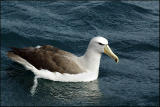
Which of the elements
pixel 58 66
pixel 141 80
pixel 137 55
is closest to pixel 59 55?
pixel 58 66

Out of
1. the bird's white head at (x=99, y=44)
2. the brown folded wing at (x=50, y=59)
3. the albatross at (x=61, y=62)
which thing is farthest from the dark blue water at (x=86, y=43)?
the bird's white head at (x=99, y=44)

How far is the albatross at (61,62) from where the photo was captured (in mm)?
13609

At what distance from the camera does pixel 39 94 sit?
13094 mm

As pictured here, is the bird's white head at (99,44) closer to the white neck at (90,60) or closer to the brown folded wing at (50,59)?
the white neck at (90,60)

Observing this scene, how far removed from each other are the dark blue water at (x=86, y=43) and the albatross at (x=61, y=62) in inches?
9.7

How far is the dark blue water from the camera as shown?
517 inches

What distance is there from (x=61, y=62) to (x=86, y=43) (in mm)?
3673

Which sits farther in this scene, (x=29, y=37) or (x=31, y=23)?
(x=31, y=23)

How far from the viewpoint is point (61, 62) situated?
44.6ft

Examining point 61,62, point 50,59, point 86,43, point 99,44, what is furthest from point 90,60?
point 86,43

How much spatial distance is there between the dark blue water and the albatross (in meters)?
0.25

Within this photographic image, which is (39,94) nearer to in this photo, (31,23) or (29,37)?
(29,37)

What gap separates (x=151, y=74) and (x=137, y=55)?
64.1 inches

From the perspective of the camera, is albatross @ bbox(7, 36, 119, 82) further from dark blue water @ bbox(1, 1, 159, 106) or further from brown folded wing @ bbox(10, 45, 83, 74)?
dark blue water @ bbox(1, 1, 159, 106)
